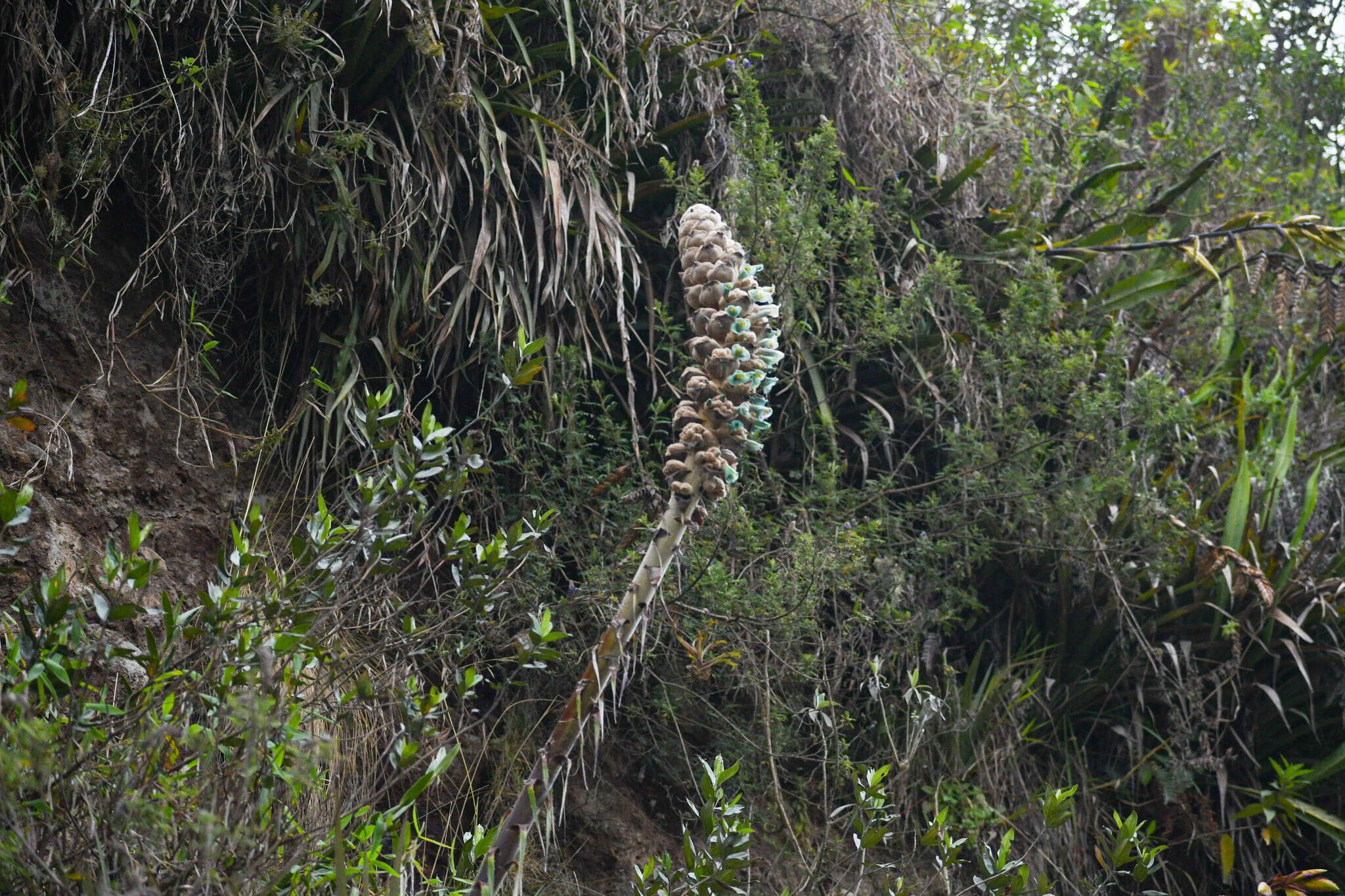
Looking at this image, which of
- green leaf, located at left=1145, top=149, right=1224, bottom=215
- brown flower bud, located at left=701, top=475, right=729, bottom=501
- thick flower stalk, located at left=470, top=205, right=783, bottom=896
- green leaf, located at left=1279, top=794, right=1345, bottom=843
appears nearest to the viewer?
thick flower stalk, located at left=470, top=205, right=783, bottom=896

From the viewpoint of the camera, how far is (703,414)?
1.81m

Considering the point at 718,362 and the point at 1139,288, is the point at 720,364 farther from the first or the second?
the point at 1139,288

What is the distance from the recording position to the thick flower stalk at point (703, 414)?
1.64m

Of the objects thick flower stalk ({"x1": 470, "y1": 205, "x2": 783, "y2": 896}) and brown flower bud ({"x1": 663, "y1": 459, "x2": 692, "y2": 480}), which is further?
brown flower bud ({"x1": 663, "y1": 459, "x2": 692, "y2": 480})

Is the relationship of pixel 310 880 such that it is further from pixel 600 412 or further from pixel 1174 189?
pixel 1174 189

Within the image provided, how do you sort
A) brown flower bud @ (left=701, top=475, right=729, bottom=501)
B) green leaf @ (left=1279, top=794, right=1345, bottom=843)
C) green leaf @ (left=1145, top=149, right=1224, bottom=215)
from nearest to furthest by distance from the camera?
brown flower bud @ (left=701, top=475, right=729, bottom=501) → green leaf @ (left=1279, top=794, right=1345, bottom=843) → green leaf @ (left=1145, top=149, right=1224, bottom=215)

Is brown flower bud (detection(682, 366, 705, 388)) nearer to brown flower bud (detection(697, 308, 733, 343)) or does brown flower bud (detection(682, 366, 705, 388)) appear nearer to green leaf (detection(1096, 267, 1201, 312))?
brown flower bud (detection(697, 308, 733, 343))

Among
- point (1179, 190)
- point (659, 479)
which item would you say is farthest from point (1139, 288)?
point (659, 479)

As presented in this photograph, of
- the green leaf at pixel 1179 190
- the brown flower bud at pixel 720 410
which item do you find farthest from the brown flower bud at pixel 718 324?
the green leaf at pixel 1179 190

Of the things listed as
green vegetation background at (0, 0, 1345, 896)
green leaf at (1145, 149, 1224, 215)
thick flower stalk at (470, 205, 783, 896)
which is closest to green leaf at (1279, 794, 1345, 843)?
green vegetation background at (0, 0, 1345, 896)

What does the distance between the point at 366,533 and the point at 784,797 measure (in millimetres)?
1615

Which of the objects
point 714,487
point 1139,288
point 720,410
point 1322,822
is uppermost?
point 1139,288

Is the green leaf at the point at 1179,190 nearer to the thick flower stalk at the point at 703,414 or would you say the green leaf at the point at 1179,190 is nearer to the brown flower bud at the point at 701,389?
the thick flower stalk at the point at 703,414

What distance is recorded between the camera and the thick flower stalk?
1637 mm
